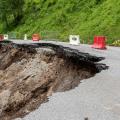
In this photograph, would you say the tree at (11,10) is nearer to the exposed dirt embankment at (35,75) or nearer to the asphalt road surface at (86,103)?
the exposed dirt embankment at (35,75)

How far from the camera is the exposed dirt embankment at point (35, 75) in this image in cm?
1342

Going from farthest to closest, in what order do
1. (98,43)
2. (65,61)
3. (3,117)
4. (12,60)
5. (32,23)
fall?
(32,23), (98,43), (12,60), (65,61), (3,117)

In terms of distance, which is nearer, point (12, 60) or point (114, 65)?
point (114, 65)

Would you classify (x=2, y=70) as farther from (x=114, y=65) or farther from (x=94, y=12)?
(x=94, y=12)

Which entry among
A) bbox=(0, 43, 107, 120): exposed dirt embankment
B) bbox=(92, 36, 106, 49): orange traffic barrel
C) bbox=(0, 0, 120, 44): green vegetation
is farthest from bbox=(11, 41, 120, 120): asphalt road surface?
bbox=(0, 0, 120, 44): green vegetation

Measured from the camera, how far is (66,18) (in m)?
54.3

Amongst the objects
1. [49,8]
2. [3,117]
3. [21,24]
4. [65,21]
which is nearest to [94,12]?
[65,21]

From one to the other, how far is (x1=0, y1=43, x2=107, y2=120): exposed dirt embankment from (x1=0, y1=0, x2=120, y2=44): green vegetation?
16595 mm

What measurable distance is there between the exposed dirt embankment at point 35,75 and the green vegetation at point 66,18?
1659cm

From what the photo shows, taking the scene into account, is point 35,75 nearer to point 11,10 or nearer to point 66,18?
point 66,18

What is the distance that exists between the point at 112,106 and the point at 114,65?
739cm

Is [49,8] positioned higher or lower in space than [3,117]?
higher

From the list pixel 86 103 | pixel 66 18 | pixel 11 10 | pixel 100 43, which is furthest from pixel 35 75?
pixel 11 10

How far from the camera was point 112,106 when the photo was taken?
11023mm
